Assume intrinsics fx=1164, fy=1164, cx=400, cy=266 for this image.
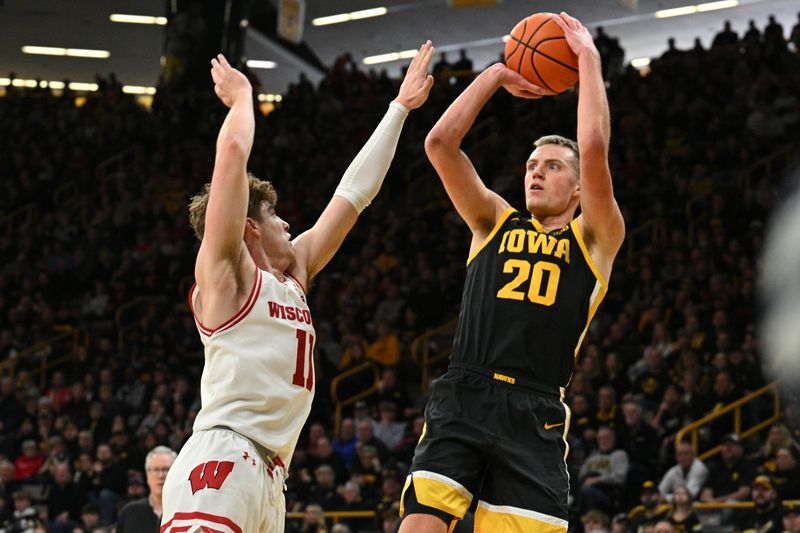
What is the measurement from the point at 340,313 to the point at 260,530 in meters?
12.6

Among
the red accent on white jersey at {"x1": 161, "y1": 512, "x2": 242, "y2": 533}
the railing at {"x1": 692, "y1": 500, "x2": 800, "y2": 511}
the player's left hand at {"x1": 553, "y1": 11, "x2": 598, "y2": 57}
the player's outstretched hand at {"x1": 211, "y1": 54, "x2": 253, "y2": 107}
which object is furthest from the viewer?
the railing at {"x1": 692, "y1": 500, "x2": 800, "y2": 511}

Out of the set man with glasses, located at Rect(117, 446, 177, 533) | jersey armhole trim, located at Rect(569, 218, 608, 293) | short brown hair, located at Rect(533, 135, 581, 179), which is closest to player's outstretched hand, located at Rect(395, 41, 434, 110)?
short brown hair, located at Rect(533, 135, 581, 179)

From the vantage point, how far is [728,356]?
40.3ft

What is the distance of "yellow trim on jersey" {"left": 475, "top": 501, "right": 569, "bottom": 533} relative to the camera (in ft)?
14.6

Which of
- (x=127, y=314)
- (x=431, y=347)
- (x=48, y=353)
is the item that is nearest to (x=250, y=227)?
(x=431, y=347)

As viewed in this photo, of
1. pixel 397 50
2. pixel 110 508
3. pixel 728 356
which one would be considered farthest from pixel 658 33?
pixel 110 508

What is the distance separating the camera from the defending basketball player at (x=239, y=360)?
3809 mm

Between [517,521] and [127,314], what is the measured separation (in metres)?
15.5

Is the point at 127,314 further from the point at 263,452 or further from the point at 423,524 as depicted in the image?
the point at 263,452

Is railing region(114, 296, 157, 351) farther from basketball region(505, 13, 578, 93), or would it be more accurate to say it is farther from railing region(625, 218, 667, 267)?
basketball region(505, 13, 578, 93)

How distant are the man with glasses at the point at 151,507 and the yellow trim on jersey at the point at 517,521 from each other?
118 inches

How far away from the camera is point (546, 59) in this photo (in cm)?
500

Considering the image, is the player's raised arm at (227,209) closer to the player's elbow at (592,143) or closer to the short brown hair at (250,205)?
the short brown hair at (250,205)

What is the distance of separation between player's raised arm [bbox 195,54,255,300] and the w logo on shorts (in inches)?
20.8
